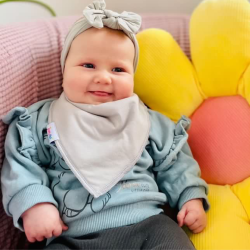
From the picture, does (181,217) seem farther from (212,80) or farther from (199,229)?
(212,80)

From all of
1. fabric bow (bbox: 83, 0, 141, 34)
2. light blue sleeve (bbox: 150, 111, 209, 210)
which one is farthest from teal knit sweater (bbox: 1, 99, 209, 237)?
fabric bow (bbox: 83, 0, 141, 34)

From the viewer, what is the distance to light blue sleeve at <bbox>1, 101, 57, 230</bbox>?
753 millimetres

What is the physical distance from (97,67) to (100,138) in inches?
6.6

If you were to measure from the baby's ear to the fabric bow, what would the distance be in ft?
0.43

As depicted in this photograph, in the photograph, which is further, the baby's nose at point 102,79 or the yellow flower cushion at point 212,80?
the yellow flower cushion at point 212,80

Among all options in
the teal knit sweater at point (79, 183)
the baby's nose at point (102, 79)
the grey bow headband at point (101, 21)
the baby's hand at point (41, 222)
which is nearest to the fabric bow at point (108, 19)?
the grey bow headband at point (101, 21)

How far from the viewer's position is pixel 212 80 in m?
0.99

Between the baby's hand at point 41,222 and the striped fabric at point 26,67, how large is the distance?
141mm

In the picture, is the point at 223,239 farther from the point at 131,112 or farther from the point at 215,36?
the point at 215,36

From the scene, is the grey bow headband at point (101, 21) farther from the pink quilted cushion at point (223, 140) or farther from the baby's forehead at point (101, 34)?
the pink quilted cushion at point (223, 140)

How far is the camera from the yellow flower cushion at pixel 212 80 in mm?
917

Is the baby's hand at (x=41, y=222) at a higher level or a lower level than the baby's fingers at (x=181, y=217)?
higher

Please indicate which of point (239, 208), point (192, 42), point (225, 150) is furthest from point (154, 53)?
point (239, 208)

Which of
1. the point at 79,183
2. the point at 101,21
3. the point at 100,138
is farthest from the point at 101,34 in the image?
the point at 79,183
